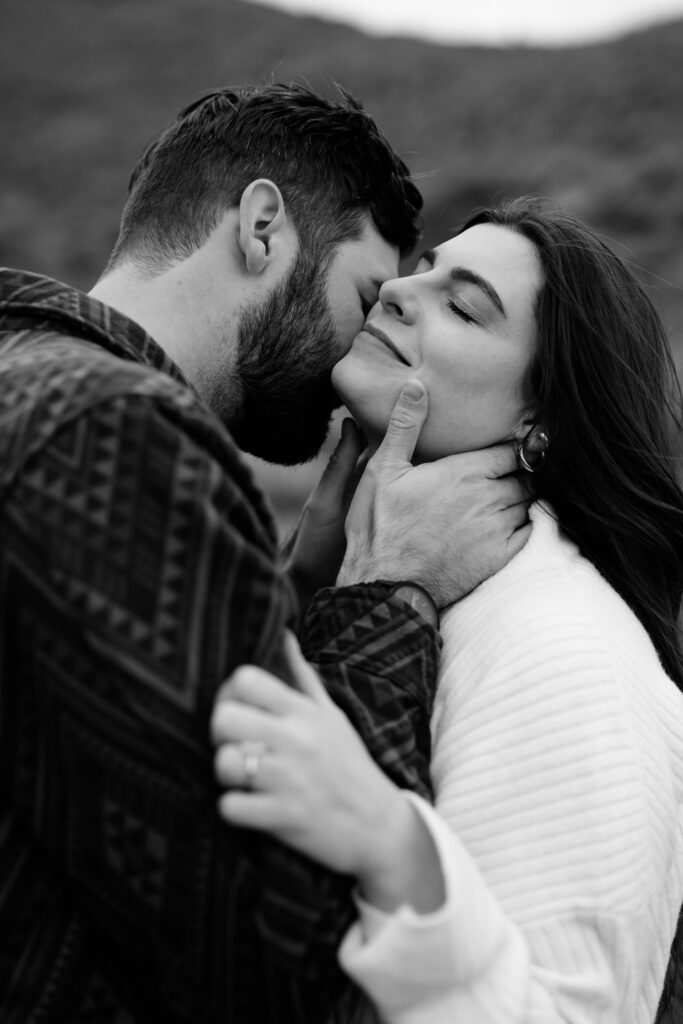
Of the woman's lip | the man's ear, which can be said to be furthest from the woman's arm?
the man's ear

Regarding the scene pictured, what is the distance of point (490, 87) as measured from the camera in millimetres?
34469

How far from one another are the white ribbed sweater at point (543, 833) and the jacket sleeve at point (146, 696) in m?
0.17

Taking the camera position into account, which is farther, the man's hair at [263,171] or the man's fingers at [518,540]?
the man's hair at [263,171]

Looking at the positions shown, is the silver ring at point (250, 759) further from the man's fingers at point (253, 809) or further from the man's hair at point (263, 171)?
the man's hair at point (263, 171)

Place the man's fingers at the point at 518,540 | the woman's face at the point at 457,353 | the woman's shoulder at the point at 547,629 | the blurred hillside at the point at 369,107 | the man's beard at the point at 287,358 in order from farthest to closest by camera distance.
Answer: the blurred hillside at the point at 369,107 → the man's beard at the point at 287,358 → the woman's face at the point at 457,353 → the man's fingers at the point at 518,540 → the woman's shoulder at the point at 547,629

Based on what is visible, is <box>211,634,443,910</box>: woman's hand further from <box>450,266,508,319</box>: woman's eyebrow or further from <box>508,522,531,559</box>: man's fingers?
<box>450,266,508,319</box>: woman's eyebrow

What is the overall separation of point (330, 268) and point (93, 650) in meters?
1.76

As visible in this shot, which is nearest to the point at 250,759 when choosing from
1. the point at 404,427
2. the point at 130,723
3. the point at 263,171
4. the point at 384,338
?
the point at 130,723

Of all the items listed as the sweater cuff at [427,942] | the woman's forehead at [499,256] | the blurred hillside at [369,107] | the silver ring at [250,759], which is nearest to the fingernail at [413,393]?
the woman's forehead at [499,256]

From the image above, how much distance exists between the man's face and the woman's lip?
119mm

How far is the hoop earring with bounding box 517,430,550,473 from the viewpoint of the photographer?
2705 millimetres

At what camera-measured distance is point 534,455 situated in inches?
107

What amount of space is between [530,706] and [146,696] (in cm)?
84

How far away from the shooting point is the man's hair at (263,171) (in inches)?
111
